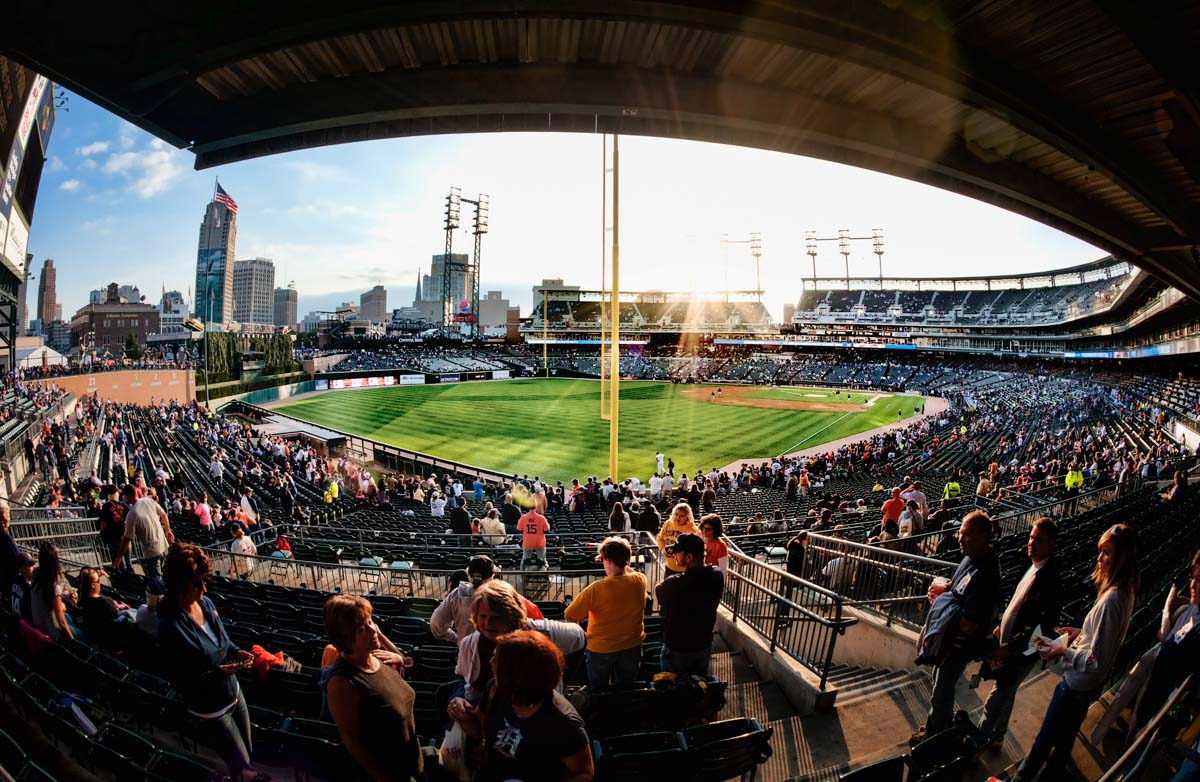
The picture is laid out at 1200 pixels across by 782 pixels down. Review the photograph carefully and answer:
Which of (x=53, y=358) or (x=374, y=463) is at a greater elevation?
(x=53, y=358)

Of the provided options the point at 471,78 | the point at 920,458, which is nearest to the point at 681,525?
the point at 471,78

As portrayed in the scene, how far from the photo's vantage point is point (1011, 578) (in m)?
6.40

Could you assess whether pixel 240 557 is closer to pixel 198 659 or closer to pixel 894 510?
pixel 198 659

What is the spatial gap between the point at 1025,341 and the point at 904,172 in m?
83.2

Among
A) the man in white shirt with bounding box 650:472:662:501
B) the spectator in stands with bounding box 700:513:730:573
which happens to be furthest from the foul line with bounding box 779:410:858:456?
the spectator in stands with bounding box 700:513:730:573

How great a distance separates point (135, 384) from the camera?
39906 mm

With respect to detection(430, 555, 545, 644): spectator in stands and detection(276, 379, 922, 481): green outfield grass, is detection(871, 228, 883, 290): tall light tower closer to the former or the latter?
detection(276, 379, 922, 481): green outfield grass

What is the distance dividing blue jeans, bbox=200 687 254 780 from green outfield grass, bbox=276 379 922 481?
21692 mm

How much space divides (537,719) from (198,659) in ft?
6.76

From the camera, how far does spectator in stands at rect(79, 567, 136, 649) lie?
4.43m

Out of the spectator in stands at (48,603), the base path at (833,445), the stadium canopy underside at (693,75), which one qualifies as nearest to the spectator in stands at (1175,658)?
the stadium canopy underside at (693,75)

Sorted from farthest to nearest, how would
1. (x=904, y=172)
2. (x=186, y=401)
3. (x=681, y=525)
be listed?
(x=186, y=401) → (x=681, y=525) → (x=904, y=172)

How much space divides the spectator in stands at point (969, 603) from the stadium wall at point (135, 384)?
45.6 m

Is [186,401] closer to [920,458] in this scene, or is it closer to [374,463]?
[374,463]
